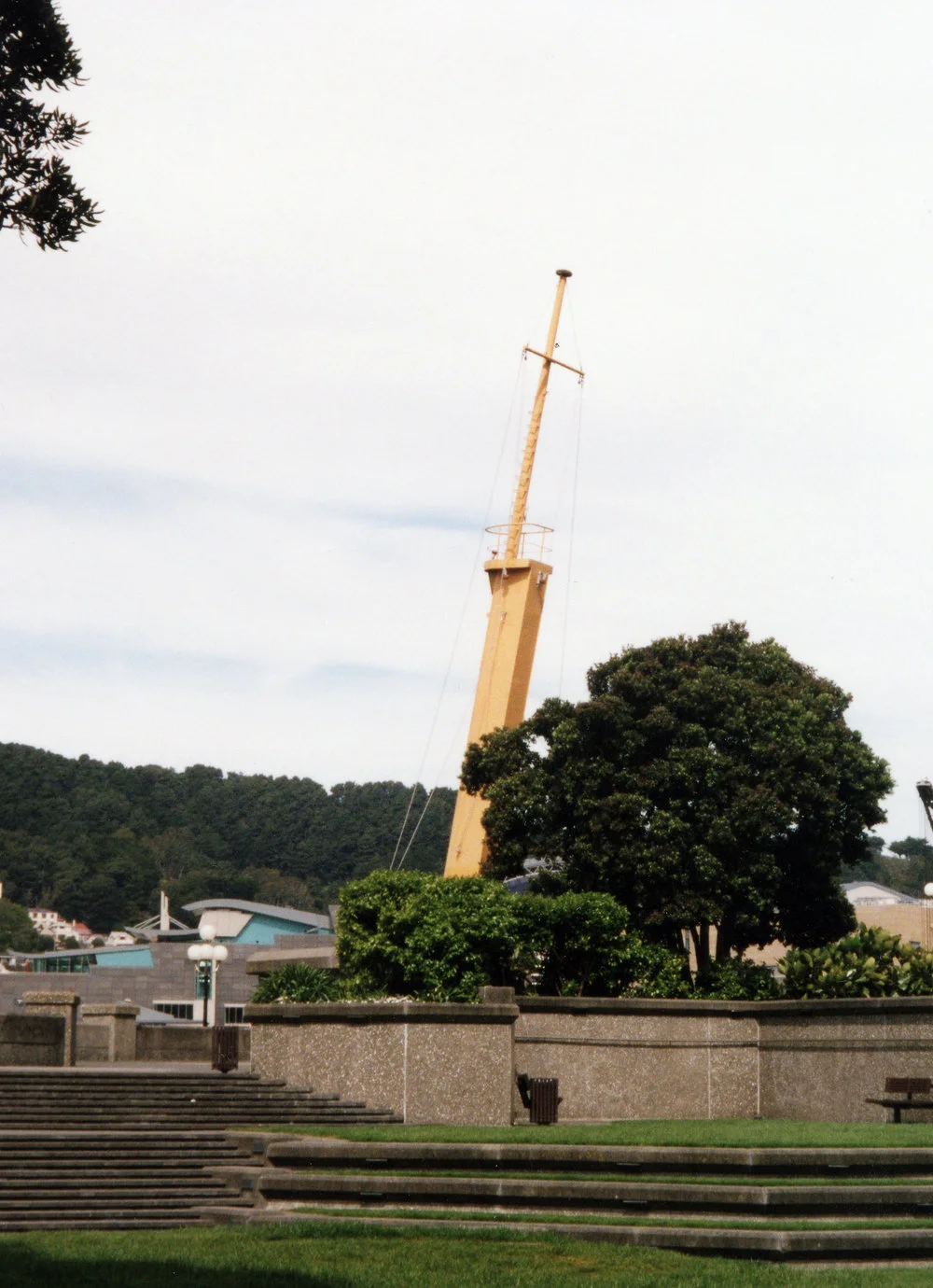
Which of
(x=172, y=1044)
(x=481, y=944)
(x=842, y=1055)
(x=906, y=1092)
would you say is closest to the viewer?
(x=906, y=1092)

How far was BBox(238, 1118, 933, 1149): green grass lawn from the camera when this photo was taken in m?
18.3

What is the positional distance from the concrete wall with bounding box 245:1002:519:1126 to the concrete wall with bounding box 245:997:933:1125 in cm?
2

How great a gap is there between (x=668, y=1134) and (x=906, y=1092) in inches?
218

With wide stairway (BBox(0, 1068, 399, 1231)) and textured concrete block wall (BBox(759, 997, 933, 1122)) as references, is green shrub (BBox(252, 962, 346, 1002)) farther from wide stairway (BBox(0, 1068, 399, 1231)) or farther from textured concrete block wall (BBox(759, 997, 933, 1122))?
textured concrete block wall (BBox(759, 997, 933, 1122))

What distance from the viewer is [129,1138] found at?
787 inches

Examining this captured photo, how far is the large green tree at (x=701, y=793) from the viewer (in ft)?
108

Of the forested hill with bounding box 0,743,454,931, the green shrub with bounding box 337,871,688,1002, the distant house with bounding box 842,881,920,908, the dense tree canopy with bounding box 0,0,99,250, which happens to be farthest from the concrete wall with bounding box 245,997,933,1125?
the forested hill with bounding box 0,743,454,931

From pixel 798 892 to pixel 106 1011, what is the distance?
15.2 meters

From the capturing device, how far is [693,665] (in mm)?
36000

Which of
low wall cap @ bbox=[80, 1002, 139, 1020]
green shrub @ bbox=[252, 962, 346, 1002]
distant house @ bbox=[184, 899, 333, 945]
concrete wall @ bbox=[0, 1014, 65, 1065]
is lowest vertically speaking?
concrete wall @ bbox=[0, 1014, 65, 1065]

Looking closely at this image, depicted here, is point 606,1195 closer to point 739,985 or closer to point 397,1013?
point 397,1013

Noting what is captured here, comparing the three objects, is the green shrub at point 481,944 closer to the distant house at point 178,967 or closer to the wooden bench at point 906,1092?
the wooden bench at point 906,1092

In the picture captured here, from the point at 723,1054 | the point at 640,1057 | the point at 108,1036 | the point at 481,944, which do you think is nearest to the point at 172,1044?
the point at 108,1036

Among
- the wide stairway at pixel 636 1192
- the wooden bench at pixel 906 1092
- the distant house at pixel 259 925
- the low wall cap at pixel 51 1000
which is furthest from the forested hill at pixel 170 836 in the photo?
the wide stairway at pixel 636 1192
